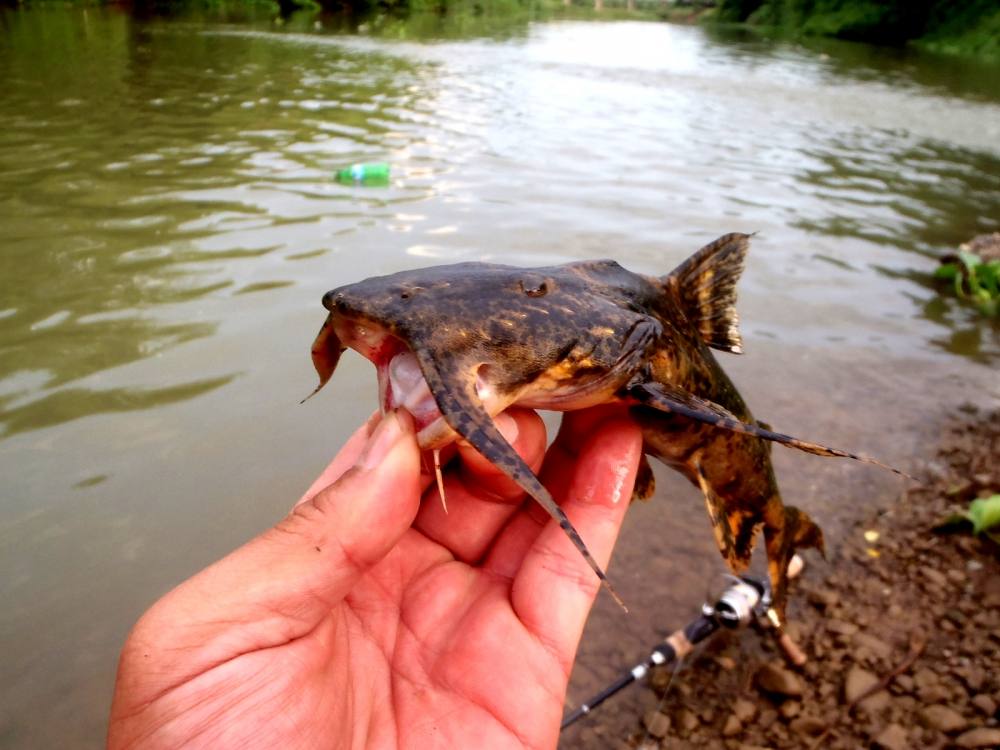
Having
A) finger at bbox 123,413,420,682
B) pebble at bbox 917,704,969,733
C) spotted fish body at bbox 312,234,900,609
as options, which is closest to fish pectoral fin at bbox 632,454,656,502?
spotted fish body at bbox 312,234,900,609

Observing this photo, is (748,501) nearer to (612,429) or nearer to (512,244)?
(612,429)

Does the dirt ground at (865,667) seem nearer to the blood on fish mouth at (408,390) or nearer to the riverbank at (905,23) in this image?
the blood on fish mouth at (408,390)

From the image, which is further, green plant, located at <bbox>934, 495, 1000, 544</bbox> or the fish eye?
green plant, located at <bbox>934, 495, 1000, 544</bbox>

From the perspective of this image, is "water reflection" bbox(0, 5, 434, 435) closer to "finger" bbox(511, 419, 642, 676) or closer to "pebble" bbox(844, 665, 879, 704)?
"finger" bbox(511, 419, 642, 676)

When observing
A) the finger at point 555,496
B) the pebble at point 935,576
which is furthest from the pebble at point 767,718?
the finger at point 555,496

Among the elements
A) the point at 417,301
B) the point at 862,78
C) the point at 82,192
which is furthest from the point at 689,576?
the point at 862,78

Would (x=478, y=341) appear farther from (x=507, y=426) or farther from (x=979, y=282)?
(x=979, y=282)

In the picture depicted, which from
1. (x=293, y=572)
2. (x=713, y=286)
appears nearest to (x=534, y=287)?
(x=293, y=572)
